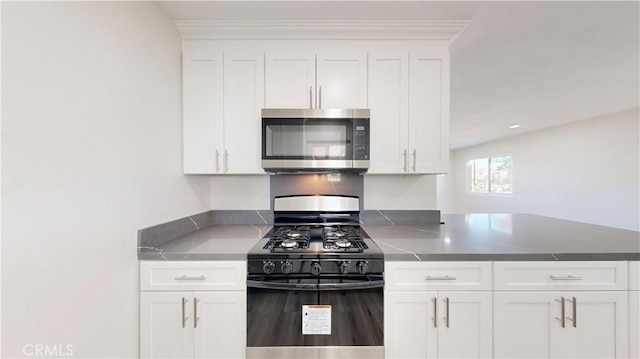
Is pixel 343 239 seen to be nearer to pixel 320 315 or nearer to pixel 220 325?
pixel 320 315

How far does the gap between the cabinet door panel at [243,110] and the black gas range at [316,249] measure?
55cm

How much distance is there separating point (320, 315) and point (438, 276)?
2.12 ft

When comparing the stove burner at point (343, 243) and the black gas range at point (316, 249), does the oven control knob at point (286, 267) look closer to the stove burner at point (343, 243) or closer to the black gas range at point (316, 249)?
the black gas range at point (316, 249)

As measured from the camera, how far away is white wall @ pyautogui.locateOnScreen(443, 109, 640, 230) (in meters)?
3.92

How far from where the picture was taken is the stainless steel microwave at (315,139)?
5.38ft

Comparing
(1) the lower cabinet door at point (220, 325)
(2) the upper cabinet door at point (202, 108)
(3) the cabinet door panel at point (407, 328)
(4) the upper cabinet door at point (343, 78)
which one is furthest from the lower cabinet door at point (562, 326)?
(2) the upper cabinet door at point (202, 108)

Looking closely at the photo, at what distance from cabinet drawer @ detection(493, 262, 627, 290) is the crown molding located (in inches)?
61.2

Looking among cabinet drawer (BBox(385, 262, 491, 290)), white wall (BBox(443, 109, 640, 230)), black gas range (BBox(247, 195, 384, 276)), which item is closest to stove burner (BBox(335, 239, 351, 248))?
black gas range (BBox(247, 195, 384, 276))

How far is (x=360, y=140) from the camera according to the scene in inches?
64.5

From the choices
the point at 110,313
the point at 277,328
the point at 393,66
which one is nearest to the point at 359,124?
the point at 393,66

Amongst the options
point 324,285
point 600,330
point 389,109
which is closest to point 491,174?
point 600,330

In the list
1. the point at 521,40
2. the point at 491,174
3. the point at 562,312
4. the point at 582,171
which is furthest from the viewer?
the point at 491,174

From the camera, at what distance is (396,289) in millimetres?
1264

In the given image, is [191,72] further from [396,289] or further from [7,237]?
[396,289]
